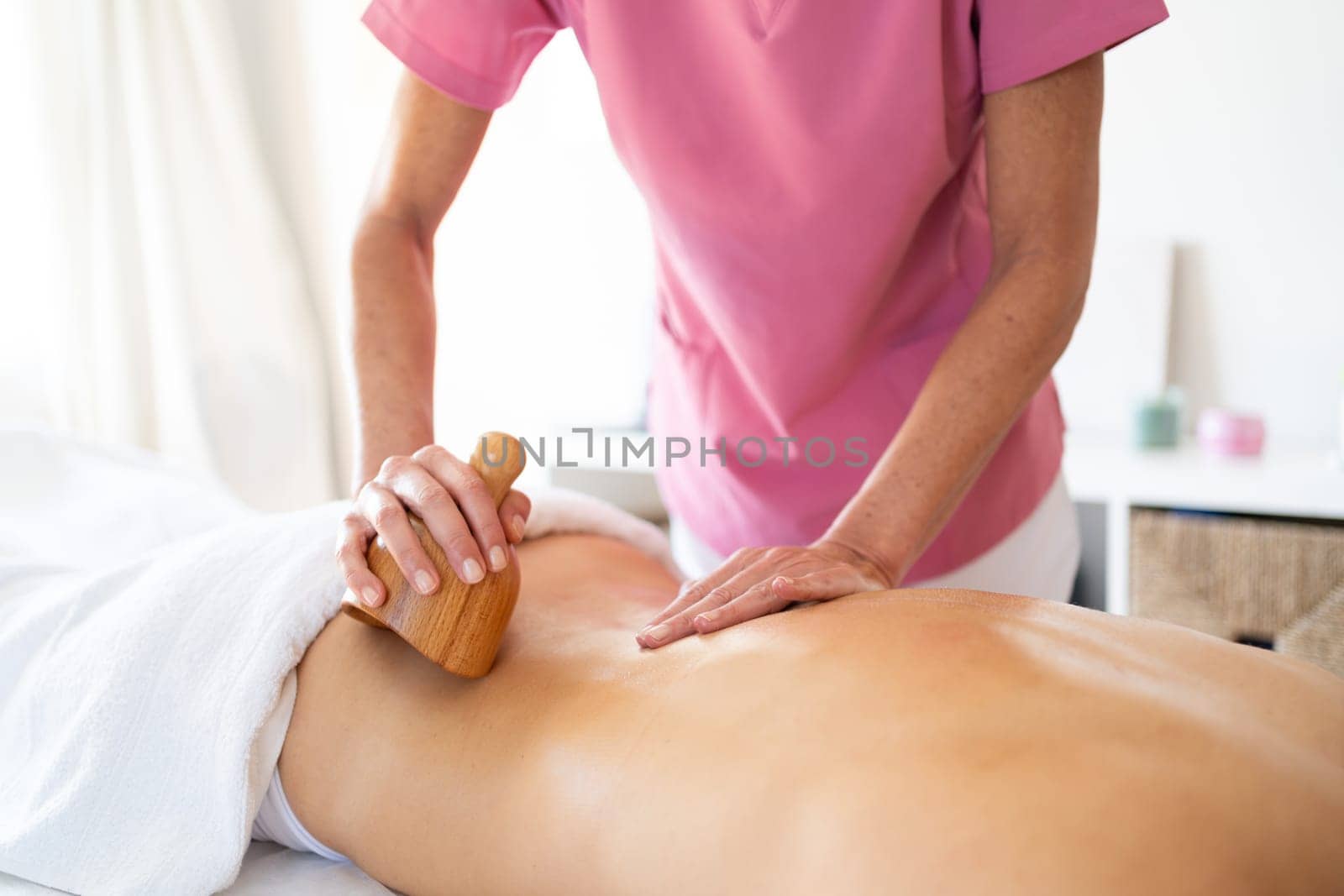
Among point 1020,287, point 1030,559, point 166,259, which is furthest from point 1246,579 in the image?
point 166,259

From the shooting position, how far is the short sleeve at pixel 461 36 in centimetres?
125

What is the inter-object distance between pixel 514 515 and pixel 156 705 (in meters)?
0.33

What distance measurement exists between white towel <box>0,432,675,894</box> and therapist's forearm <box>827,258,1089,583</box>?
1.58 feet

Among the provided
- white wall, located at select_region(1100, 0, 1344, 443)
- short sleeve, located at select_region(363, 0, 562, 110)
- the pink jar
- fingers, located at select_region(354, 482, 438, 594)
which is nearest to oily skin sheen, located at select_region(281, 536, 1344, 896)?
fingers, located at select_region(354, 482, 438, 594)

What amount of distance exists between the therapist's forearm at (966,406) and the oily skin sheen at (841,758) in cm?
16

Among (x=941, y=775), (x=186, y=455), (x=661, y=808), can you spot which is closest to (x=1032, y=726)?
(x=941, y=775)

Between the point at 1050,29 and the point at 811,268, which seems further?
the point at 811,268

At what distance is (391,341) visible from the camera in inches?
48.4

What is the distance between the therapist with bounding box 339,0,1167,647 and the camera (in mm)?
967

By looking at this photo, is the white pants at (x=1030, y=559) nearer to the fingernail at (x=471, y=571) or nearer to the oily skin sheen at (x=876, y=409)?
the oily skin sheen at (x=876, y=409)

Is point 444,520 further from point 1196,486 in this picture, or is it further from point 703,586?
point 1196,486

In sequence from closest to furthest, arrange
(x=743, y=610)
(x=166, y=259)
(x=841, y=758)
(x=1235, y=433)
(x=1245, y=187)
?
(x=841, y=758) < (x=743, y=610) < (x=1235, y=433) < (x=1245, y=187) < (x=166, y=259)

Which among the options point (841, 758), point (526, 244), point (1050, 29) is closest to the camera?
point (841, 758)

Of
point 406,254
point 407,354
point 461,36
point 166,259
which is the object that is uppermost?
point 461,36
